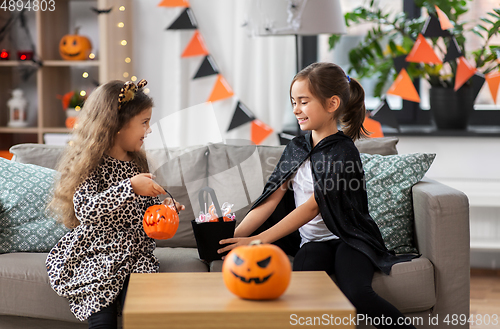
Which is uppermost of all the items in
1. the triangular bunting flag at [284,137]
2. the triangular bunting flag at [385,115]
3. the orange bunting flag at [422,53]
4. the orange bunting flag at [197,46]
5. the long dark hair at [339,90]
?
the orange bunting flag at [197,46]

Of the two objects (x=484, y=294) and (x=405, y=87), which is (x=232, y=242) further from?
(x=405, y=87)

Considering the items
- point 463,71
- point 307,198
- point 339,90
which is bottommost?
point 307,198

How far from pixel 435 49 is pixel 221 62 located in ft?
4.12

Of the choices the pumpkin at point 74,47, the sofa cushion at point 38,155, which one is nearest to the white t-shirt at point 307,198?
the sofa cushion at point 38,155

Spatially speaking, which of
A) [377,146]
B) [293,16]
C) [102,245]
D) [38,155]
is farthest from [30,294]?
[293,16]

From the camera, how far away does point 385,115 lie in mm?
2719

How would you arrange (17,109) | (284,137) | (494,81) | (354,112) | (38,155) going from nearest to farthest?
(354,112)
(38,155)
(494,81)
(284,137)
(17,109)

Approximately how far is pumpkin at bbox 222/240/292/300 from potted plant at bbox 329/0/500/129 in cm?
199

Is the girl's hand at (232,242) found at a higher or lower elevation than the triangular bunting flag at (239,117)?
lower

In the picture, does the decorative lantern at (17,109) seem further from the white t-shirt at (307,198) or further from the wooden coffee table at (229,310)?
the wooden coffee table at (229,310)

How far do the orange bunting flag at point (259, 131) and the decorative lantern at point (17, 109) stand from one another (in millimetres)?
1443

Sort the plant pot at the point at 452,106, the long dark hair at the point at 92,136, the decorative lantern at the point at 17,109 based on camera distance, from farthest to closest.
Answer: the decorative lantern at the point at 17,109 < the plant pot at the point at 452,106 < the long dark hair at the point at 92,136

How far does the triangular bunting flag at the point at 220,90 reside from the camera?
116 inches

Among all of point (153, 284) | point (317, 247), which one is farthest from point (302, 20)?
point (153, 284)
